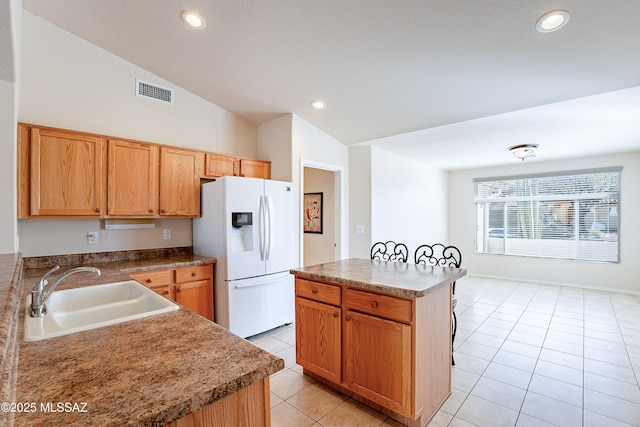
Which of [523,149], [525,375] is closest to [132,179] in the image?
[525,375]

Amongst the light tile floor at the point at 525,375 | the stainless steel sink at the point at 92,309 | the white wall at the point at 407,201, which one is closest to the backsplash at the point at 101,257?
the stainless steel sink at the point at 92,309

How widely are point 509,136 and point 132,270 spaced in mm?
4736

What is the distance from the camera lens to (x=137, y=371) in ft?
2.86

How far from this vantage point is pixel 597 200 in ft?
17.2

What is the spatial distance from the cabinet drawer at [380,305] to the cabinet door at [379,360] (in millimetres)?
38

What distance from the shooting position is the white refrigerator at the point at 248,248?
312 centimetres

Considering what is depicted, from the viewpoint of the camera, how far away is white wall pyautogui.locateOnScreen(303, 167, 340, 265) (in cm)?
479

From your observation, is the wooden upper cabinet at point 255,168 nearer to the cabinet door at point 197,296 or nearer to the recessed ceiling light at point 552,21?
the cabinet door at point 197,296

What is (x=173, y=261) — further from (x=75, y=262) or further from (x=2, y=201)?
(x=2, y=201)

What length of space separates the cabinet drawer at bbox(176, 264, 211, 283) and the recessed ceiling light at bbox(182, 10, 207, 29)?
7.31 feet

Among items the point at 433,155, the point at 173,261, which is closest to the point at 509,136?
the point at 433,155

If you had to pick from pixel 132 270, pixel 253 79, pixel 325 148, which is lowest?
pixel 132 270

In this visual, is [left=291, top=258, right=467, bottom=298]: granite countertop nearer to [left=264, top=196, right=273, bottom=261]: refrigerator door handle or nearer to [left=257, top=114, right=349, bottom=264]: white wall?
[left=264, top=196, right=273, bottom=261]: refrigerator door handle

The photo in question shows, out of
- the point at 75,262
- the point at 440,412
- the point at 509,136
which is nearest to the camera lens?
the point at 440,412
